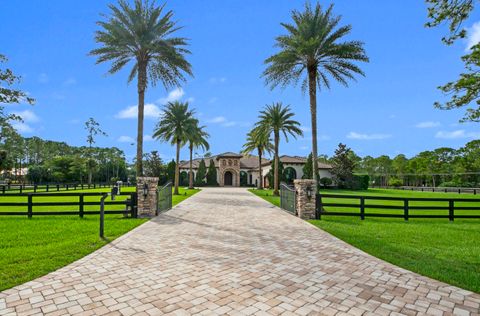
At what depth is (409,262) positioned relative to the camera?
227 inches

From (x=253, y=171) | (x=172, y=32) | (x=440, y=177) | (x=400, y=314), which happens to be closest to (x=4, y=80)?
(x=172, y=32)

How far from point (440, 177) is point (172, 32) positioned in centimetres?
6868

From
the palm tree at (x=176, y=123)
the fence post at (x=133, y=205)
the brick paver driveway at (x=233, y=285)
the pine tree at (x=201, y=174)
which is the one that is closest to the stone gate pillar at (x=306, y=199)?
the brick paver driveway at (x=233, y=285)

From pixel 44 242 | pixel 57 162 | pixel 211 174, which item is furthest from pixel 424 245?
pixel 57 162

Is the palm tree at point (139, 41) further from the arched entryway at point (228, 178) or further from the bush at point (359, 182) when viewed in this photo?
the arched entryway at point (228, 178)

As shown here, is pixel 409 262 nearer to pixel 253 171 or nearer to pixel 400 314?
pixel 400 314

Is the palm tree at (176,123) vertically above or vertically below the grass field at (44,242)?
above

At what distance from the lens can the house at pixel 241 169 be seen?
157 feet

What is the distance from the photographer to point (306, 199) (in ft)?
39.7

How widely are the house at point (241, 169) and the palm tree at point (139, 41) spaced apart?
34121 millimetres

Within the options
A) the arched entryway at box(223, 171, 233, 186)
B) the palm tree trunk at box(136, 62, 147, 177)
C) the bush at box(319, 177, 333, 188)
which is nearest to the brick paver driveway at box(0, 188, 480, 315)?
the palm tree trunk at box(136, 62, 147, 177)

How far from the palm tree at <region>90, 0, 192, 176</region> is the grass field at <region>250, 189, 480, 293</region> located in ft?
32.0

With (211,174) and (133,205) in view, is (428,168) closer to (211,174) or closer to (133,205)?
(211,174)

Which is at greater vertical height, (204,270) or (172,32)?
(172,32)
